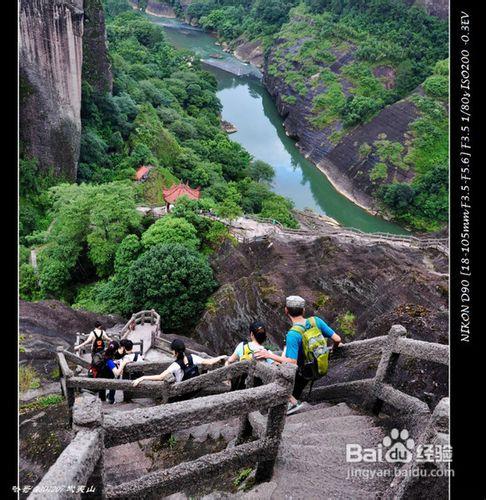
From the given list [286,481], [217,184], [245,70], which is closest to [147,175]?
[217,184]

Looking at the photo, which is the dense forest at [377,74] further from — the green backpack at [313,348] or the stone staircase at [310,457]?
the green backpack at [313,348]

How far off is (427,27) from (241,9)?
124ft

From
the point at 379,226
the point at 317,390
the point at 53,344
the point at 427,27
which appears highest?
the point at 427,27

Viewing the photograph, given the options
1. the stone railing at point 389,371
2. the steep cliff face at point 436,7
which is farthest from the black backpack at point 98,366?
the steep cliff face at point 436,7

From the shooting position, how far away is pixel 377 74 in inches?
2466

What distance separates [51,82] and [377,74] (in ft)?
146

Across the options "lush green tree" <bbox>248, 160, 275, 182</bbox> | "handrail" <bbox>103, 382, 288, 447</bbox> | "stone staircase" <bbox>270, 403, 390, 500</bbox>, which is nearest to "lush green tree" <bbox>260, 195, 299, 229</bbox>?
"lush green tree" <bbox>248, 160, 275, 182</bbox>

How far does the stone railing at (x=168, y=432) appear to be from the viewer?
3.56 meters

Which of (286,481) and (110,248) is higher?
(286,481)

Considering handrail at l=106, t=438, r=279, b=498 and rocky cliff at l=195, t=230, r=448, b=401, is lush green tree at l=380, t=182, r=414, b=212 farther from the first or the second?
handrail at l=106, t=438, r=279, b=498

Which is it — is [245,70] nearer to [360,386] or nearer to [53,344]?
[53,344]

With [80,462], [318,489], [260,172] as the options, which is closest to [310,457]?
[318,489]

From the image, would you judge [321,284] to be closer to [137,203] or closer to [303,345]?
[303,345]

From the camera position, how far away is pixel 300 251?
20.1m
